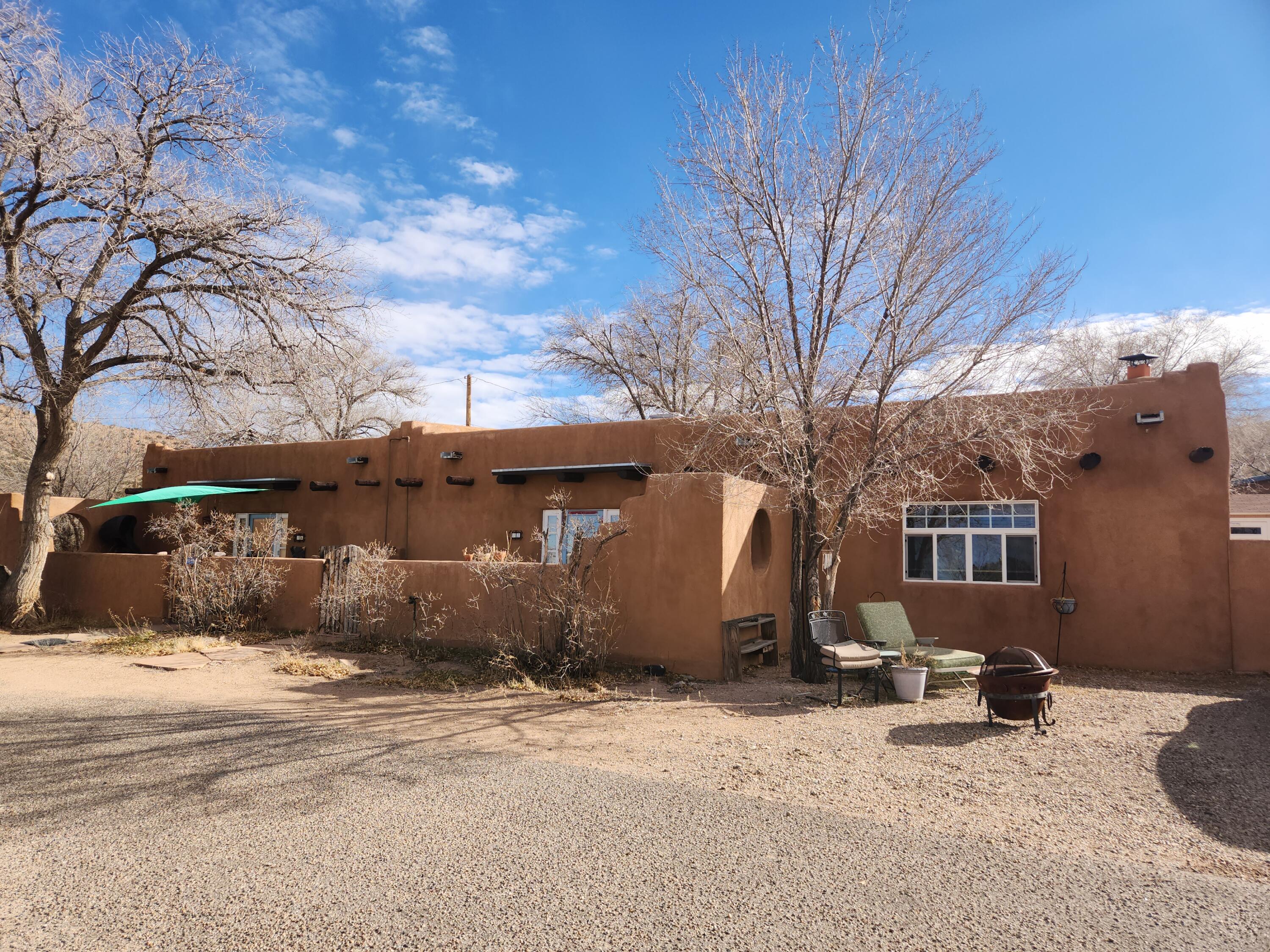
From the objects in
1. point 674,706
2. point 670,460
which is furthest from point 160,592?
point 674,706

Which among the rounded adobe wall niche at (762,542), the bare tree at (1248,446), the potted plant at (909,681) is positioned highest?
the bare tree at (1248,446)

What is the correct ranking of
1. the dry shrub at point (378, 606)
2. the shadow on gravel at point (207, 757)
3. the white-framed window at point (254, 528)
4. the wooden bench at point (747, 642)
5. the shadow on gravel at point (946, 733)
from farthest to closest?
the white-framed window at point (254, 528) → the dry shrub at point (378, 606) → the wooden bench at point (747, 642) → the shadow on gravel at point (946, 733) → the shadow on gravel at point (207, 757)

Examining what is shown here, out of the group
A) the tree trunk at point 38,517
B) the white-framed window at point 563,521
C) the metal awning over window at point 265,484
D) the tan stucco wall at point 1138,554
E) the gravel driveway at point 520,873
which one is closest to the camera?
the gravel driveway at point 520,873

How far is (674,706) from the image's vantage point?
770cm

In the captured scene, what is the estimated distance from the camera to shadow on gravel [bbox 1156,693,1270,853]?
455cm

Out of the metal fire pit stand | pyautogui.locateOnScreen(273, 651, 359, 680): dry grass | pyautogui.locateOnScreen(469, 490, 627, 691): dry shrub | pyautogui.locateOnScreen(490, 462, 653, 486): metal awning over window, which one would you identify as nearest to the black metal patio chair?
the metal fire pit stand

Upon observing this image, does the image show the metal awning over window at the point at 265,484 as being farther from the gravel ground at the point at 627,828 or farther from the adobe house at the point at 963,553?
the gravel ground at the point at 627,828

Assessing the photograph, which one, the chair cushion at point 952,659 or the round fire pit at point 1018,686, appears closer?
the round fire pit at point 1018,686

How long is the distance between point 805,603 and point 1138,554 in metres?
4.65

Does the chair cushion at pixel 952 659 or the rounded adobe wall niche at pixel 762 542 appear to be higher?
the rounded adobe wall niche at pixel 762 542

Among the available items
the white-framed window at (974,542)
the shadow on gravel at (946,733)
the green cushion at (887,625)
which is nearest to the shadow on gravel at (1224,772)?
the shadow on gravel at (946,733)

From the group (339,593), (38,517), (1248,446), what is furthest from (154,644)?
(1248,446)

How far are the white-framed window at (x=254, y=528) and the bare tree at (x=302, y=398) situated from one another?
2.09m

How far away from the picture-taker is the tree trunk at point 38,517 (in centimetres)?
1345
